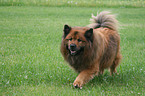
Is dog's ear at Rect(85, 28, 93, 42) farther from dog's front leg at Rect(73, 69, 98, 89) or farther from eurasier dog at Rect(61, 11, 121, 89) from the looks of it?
dog's front leg at Rect(73, 69, 98, 89)

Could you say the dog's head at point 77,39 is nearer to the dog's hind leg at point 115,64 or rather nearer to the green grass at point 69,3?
the dog's hind leg at point 115,64

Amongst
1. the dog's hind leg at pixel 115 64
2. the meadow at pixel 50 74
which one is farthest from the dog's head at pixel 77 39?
the dog's hind leg at pixel 115 64

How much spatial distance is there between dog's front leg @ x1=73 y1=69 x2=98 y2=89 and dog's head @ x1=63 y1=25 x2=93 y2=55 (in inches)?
21.2

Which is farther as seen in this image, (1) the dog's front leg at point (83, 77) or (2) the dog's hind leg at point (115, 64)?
(2) the dog's hind leg at point (115, 64)

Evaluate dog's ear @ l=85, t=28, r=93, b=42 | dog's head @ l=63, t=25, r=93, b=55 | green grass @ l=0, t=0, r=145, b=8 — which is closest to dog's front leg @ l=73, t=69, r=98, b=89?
dog's head @ l=63, t=25, r=93, b=55

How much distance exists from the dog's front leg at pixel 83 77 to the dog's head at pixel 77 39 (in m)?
0.54

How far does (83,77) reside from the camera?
5379mm

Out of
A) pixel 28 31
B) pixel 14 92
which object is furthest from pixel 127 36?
pixel 14 92

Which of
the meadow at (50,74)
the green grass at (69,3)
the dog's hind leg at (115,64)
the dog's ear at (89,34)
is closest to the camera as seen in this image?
the meadow at (50,74)

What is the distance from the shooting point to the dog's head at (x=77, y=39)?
206 inches

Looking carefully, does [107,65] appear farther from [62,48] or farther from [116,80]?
[62,48]

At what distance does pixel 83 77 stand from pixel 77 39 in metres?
0.92

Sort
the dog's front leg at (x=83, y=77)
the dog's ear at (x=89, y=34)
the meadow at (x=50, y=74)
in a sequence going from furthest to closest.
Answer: the dog's ear at (x=89, y=34) < the dog's front leg at (x=83, y=77) < the meadow at (x=50, y=74)

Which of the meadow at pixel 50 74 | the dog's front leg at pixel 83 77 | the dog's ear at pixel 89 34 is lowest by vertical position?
the meadow at pixel 50 74
